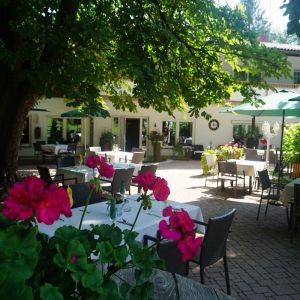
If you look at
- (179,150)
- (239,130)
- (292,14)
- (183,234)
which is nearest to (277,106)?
(292,14)

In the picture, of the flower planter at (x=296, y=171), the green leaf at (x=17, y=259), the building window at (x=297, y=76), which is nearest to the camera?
the green leaf at (x=17, y=259)

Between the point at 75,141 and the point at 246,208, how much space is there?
38.5 feet

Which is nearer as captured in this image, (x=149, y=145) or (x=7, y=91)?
(x=7, y=91)

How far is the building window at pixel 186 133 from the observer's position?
18.3 m

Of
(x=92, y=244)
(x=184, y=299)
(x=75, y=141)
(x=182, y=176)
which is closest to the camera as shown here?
(x=92, y=244)

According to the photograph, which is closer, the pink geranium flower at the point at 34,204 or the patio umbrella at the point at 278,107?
the pink geranium flower at the point at 34,204

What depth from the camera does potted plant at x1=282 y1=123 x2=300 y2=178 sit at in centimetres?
873

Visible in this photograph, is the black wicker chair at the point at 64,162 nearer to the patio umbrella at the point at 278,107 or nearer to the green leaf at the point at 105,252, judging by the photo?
the patio umbrella at the point at 278,107

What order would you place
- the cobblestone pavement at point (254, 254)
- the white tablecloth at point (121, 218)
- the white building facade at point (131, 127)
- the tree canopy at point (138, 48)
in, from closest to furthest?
1. the white tablecloth at point (121, 218)
2. the cobblestone pavement at point (254, 254)
3. the tree canopy at point (138, 48)
4. the white building facade at point (131, 127)

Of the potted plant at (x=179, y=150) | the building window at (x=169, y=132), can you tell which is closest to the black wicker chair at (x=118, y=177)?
the potted plant at (x=179, y=150)

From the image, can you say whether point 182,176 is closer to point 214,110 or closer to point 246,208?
point 246,208

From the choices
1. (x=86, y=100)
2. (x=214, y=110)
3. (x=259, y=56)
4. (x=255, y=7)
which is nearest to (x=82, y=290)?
(x=86, y=100)

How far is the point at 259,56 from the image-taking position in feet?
16.2

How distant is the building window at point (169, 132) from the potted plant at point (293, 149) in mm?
8940
